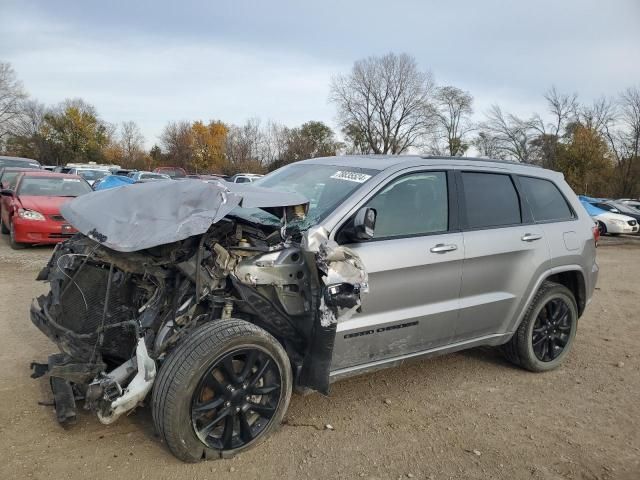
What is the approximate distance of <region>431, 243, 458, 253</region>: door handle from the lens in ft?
11.1

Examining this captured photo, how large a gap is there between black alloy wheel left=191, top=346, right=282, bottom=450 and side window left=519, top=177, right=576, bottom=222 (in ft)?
9.07

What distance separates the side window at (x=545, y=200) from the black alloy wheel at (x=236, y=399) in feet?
9.07

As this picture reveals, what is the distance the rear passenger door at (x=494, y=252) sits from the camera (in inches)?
143

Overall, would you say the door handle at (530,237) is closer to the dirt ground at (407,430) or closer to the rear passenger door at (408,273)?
the rear passenger door at (408,273)

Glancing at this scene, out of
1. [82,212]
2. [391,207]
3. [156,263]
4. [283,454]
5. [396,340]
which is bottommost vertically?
[283,454]

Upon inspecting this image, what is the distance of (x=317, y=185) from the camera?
142 inches

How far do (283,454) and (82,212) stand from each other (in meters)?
2.04

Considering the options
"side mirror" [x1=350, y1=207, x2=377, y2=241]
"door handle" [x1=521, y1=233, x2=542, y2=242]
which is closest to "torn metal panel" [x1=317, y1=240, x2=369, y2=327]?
"side mirror" [x1=350, y1=207, x2=377, y2=241]

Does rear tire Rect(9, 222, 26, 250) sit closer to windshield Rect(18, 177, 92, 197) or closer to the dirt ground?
windshield Rect(18, 177, 92, 197)

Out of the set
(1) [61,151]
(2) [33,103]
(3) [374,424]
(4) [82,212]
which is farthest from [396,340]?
(2) [33,103]

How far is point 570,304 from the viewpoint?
14.5ft

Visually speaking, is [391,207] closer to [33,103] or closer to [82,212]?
[82,212]

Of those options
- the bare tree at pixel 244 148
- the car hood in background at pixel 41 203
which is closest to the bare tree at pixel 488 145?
the bare tree at pixel 244 148

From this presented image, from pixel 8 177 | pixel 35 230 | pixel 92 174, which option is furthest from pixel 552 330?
pixel 92 174
